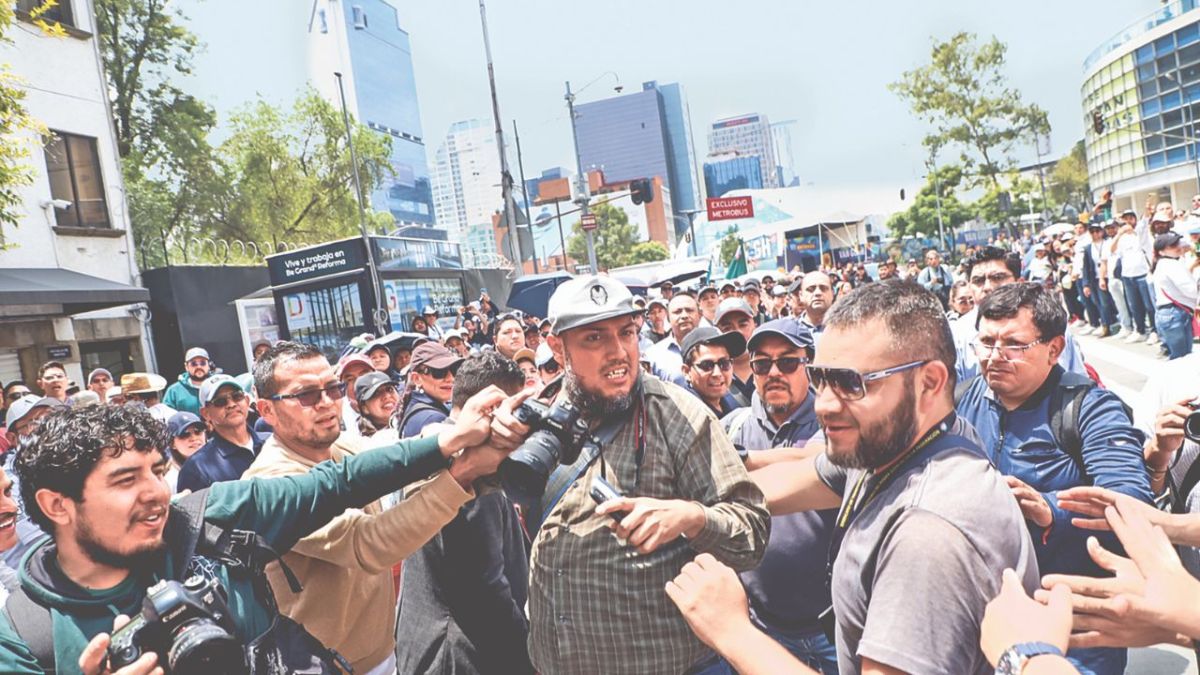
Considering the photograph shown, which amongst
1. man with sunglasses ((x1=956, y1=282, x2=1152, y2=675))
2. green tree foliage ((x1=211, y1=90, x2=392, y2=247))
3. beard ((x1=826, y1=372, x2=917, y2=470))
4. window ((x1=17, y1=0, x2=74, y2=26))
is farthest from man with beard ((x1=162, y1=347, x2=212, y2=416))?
green tree foliage ((x1=211, y1=90, x2=392, y2=247))

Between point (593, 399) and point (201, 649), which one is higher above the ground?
point (593, 399)

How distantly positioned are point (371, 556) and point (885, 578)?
1719mm

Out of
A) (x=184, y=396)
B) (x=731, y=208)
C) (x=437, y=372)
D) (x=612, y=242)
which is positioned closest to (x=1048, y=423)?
(x=437, y=372)

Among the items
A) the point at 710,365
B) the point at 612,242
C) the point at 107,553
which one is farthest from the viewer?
the point at 612,242

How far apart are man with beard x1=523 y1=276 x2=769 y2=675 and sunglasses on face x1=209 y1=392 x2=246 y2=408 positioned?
347cm

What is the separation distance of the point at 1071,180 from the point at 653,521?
9454 cm

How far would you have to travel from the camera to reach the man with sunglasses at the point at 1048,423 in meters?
2.76

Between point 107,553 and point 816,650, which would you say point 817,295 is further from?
point 107,553

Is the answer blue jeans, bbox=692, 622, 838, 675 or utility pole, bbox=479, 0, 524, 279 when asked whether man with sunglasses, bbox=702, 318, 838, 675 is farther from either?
utility pole, bbox=479, 0, 524, 279

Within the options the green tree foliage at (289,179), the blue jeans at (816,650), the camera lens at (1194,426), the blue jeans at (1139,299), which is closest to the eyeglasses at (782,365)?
the blue jeans at (816,650)

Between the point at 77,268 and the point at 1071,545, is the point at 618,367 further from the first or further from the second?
the point at 77,268

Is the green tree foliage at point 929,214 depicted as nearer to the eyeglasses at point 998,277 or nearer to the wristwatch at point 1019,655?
the eyeglasses at point 998,277

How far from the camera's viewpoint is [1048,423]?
309cm

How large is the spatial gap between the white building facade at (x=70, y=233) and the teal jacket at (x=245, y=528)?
14.6 meters
